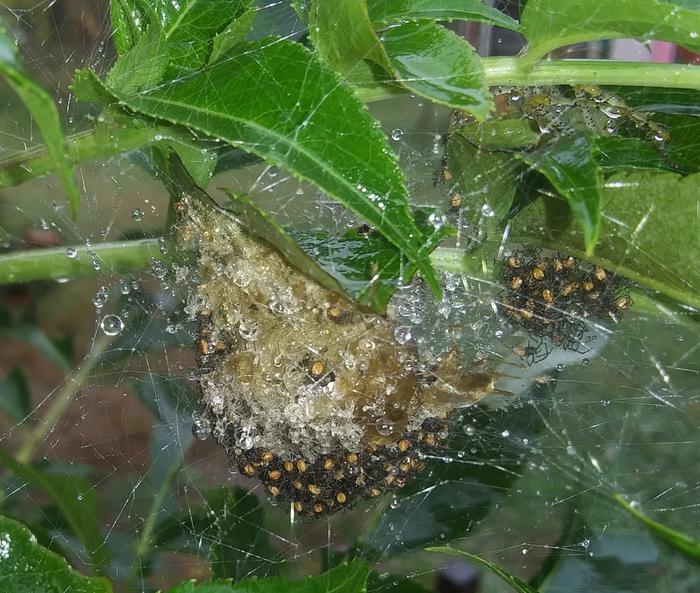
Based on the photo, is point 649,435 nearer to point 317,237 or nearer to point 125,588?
point 317,237

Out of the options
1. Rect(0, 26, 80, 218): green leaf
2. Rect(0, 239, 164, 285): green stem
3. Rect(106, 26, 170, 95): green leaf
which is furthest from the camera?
Rect(0, 239, 164, 285): green stem

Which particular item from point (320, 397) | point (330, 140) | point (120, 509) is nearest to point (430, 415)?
point (320, 397)

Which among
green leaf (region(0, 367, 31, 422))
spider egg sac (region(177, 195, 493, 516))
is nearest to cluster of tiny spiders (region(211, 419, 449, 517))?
spider egg sac (region(177, 195, 493, 516))

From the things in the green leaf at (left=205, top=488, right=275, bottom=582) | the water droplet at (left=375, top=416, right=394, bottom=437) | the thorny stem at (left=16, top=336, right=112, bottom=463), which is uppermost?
the water droplet at (left=375, top=416, right=394, bottom=437)

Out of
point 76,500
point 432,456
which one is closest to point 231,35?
point 432,456

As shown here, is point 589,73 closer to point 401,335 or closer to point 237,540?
point 401,335

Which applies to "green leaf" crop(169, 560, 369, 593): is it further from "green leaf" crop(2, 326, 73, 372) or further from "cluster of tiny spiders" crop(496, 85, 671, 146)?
"green leaf" crop(2, 326, 73, 372)

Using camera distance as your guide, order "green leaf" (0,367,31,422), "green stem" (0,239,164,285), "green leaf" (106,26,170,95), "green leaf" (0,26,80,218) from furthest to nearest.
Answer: "green leaf" (0,367,31,422) → "green stem" (0,239,164,285) → "green leaf" (106,26,170,95) → "green leaf" (0,26,80,218)
